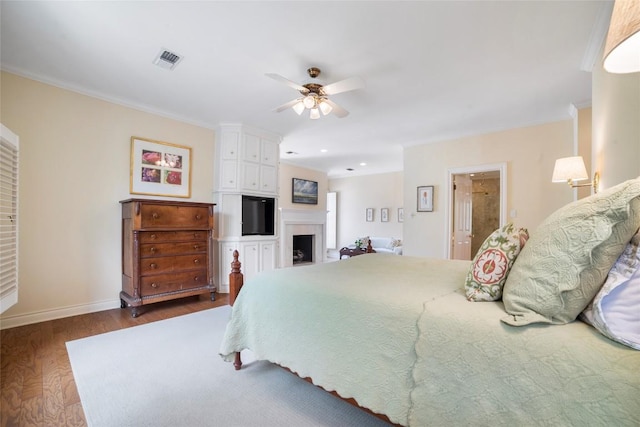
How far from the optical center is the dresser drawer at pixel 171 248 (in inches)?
124

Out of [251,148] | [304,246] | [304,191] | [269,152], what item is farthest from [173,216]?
[304,246]

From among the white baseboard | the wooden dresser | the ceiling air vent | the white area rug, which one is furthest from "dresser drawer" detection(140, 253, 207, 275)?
the ceiling air vent

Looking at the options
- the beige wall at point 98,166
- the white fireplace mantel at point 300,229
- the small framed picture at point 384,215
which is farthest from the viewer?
the small framed picture at point 384,215

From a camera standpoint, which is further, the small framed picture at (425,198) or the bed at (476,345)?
the small framed picture at (425,198)


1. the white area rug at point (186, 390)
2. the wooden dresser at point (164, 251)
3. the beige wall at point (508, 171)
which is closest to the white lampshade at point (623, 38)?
the white area rug at point (186, 390)

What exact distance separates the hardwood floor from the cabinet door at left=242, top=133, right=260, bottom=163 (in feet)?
7.64

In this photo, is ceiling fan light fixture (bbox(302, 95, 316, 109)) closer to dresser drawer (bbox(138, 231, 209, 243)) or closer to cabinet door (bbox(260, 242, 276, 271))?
dresser drawer (bbox(138, 231, 209, 243))

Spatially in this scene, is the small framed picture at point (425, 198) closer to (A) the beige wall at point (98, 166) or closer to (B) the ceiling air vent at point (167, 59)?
(A) the beige wall at point (98, 166)

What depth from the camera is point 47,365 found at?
6.64ft

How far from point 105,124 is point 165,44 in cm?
165

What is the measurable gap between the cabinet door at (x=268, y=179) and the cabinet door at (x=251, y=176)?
83 mm

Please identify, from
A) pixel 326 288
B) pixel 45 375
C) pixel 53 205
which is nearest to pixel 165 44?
pixel 53 205

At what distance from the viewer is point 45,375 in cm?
190

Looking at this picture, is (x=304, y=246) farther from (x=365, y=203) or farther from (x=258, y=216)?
(x=258, y=216)
